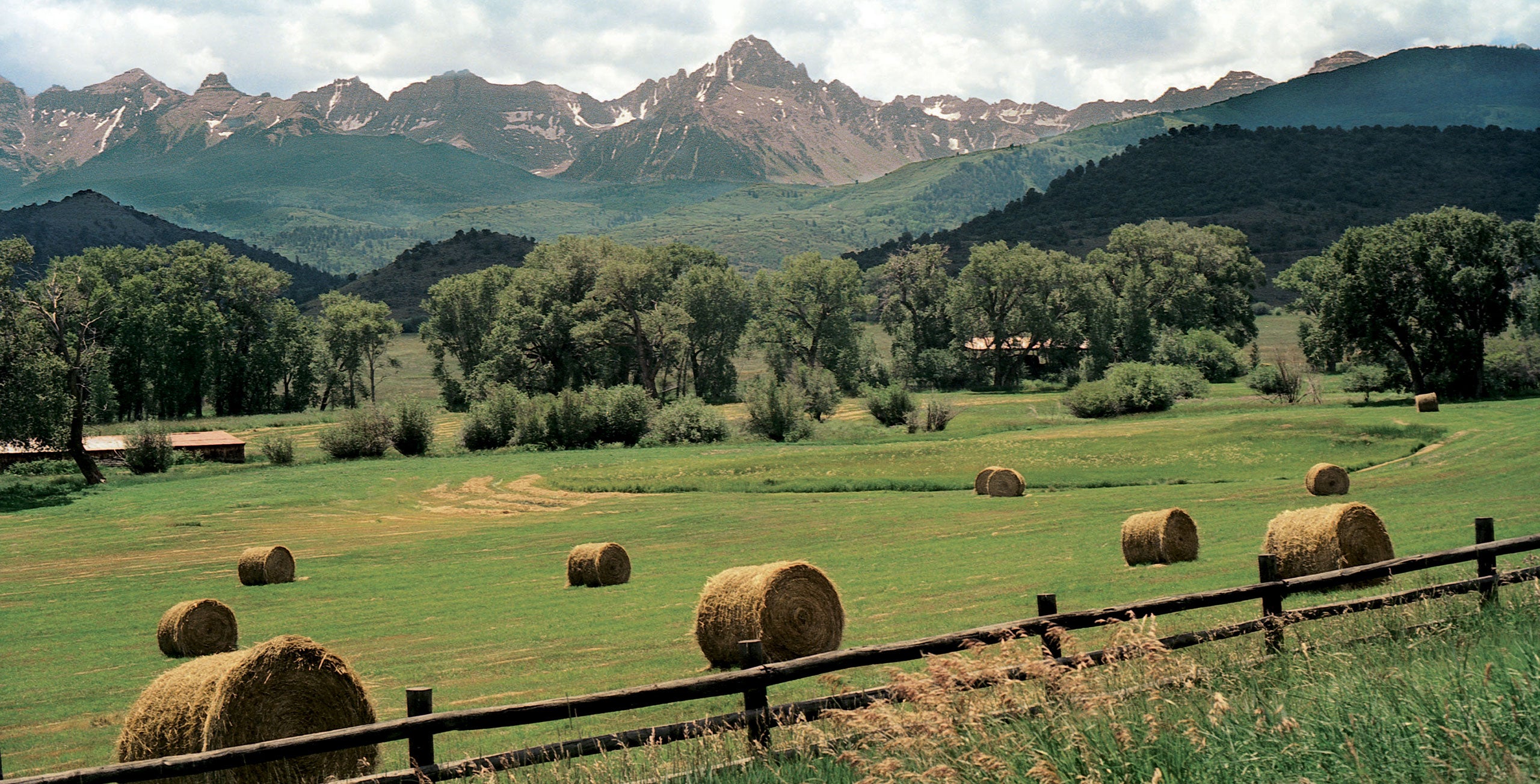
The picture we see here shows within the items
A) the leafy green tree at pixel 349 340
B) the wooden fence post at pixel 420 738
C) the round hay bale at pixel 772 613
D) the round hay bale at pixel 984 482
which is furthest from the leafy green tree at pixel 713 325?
the wooden fence post at pixel 420 738

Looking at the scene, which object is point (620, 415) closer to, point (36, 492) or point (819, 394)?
point (819, 394)

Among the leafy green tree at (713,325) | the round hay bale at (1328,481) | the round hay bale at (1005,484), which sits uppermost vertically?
the leafy green tree at (713,325)

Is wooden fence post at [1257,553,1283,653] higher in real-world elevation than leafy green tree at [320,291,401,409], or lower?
lower

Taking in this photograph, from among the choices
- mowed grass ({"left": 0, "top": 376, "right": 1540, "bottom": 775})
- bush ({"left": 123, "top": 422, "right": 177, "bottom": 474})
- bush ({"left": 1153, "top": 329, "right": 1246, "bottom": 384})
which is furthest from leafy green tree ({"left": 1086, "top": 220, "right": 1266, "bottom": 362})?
bush ({"left": 123, "top": 422, "right": 177, "bottom": 474})

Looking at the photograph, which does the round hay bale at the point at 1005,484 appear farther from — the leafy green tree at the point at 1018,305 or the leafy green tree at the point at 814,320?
the leafy green tree at the point at 1018,305

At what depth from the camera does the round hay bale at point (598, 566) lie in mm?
30094

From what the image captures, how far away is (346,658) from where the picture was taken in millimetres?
21328

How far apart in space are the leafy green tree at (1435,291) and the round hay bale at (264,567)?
66826 mm

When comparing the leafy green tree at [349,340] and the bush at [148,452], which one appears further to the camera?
the leafy green tree at [349,340]

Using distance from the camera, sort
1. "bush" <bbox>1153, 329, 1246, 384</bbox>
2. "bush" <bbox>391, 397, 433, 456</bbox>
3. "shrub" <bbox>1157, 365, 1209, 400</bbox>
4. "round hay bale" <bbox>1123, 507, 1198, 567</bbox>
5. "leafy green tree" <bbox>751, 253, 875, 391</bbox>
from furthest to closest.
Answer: "leafy green tree" <bbox>751, 253, 875, 391</bbox> → "bush" <bbox>1153, 329, 1246, 384</bbox> → "shrub" <bbox>1157, 365, 1209, 400</bbox> → "bush" <bbox>391, 397, 433, 456</bbox> → "round hay bale" <bbox>1123, 507, 1198, 567</bbox>

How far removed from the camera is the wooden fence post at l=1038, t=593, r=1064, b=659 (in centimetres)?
1017

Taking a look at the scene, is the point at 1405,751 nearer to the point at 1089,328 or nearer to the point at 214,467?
the point at 214,467

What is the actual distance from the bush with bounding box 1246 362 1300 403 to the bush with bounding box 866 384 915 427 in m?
27.2

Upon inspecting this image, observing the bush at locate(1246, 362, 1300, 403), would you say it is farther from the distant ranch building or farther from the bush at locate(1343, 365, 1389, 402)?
the distant ranch building
